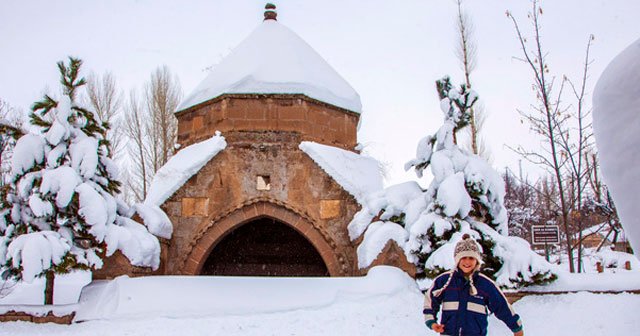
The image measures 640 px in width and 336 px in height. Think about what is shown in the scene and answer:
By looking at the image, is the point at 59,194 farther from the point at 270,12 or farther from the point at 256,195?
the point at 270,12

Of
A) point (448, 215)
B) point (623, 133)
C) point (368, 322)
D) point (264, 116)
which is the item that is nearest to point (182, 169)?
point (264, 116)

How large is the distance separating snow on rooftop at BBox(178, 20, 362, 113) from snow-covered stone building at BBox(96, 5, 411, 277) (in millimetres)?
28

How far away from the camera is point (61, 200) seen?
6.55m

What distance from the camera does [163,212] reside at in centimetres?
880

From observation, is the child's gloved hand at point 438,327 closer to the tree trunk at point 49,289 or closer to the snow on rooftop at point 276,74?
the tree trunk at point 49,289

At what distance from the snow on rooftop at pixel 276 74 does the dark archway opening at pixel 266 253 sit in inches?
135

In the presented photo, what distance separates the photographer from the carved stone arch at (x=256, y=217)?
8.88 m

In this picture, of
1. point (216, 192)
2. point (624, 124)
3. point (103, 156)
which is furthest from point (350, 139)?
point (624, 124)

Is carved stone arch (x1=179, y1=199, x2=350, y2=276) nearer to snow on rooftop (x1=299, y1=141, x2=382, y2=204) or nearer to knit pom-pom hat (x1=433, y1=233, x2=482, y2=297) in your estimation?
snow on rooftop (x1=299, y1=141, x2=382, y2=204)

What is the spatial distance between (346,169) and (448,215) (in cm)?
286

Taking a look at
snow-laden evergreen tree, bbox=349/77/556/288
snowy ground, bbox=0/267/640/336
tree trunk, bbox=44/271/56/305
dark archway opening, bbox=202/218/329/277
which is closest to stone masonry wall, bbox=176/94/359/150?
snow-laden evergreen tree, bbox=349/77/556/288

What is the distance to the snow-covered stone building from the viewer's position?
898cm

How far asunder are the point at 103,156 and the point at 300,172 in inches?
134

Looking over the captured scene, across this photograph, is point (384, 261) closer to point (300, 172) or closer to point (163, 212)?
point (300, 172)
